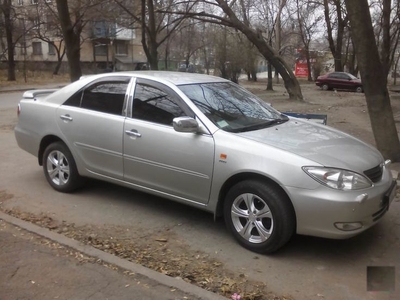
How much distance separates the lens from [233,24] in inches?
760

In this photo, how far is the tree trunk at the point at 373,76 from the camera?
21.5ft

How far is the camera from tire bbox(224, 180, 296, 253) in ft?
13.1

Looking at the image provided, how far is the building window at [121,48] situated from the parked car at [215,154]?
178ft

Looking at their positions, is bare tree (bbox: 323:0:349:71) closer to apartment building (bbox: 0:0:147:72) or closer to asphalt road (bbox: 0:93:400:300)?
apartment building (bbox: 0:0:147:72)

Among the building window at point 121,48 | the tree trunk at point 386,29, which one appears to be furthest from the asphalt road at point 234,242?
the building window at point 121,48

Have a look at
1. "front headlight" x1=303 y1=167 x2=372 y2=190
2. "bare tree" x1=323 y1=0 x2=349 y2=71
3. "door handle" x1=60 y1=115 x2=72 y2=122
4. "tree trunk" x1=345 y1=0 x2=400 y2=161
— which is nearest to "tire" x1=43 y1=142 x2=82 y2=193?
"door handle" x1=60 y1=115 x2=72 y2=122

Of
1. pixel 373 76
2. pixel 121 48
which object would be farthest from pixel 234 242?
pixel 121 48

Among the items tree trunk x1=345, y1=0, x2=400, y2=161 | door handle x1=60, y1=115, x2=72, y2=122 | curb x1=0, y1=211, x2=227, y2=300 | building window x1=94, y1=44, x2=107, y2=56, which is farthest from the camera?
building window x1=94, y1=44, x2=107, y2=56

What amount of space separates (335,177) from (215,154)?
113cm

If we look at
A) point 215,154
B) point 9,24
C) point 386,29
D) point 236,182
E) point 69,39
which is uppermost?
point 9,24

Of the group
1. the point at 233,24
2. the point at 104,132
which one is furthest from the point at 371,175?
the point at 233,24

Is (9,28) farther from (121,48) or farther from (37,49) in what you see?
(121,48)

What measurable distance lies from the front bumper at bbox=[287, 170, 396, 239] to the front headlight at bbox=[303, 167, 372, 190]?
5 centimetres

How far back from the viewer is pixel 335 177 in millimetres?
3879
